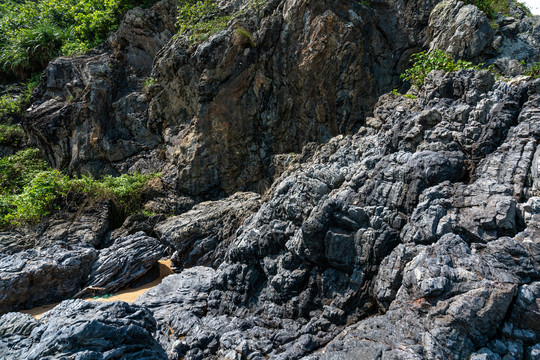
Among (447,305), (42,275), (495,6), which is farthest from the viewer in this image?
(495,6)

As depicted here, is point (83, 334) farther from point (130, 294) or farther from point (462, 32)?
point (462, 32)

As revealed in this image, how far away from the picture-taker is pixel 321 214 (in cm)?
584

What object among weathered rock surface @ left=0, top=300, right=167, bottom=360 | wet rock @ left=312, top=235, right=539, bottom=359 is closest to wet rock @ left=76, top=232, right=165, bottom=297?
weathered rock surface @ left=0, top=300, right=167, bottom=360

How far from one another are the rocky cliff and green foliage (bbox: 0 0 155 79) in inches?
244

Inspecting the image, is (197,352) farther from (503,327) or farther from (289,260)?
(503,327)

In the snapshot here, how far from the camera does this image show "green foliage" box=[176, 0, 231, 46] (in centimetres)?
1391

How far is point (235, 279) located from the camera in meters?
6.71

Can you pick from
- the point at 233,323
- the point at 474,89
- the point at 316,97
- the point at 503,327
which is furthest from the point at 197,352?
the point at 316,97

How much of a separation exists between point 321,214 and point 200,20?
12911 mm

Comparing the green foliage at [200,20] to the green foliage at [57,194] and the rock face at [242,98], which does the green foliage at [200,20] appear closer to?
the rock face at [242,98]

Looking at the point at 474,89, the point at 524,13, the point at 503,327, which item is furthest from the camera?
the point at 524,13

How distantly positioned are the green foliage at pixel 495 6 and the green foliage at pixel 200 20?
9.64 metres

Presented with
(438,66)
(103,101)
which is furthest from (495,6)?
(103,101)

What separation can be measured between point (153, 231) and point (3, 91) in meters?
17.0
